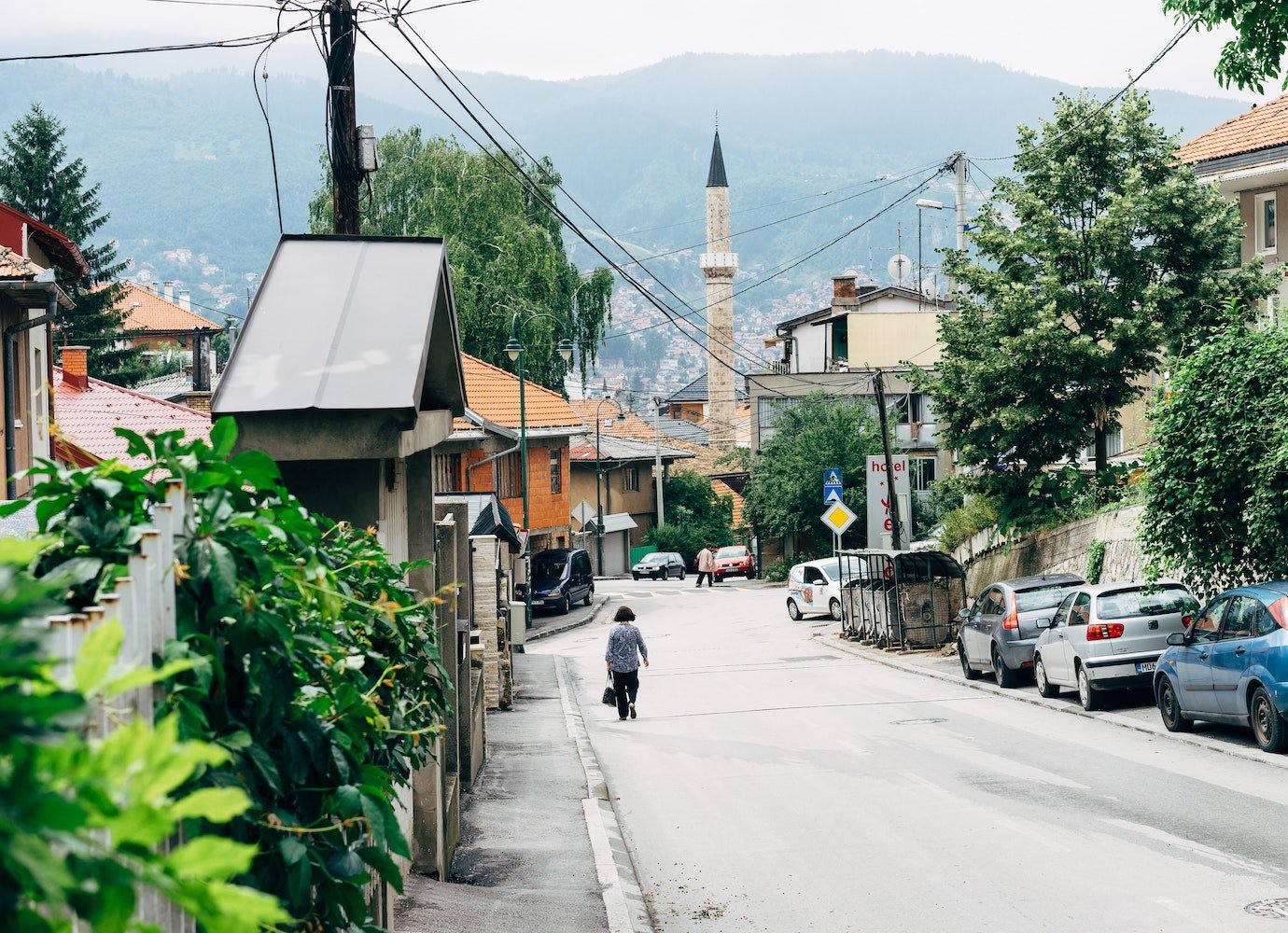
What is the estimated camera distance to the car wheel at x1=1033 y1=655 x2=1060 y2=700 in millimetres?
21344

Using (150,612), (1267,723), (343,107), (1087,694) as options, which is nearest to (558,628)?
(1087,694)

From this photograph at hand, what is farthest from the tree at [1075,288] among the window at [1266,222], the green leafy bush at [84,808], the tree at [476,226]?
the green leafy bush at [84,808]

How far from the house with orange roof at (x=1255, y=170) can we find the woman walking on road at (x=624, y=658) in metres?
17.0

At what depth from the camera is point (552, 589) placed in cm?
4591

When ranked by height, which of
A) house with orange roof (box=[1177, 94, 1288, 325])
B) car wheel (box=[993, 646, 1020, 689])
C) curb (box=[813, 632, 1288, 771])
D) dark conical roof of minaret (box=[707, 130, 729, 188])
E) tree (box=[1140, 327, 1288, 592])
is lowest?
A: curb (box=[813, 632, 1288, 771])

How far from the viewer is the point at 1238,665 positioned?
14.9 meters

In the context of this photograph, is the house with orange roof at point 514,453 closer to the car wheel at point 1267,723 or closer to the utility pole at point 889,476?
the utility pole at point 889,476

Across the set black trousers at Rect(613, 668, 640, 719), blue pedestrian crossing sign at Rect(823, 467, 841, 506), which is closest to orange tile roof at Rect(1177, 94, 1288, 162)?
blue pedestrian crossing sign at Rect(823, 467, 841, 506)

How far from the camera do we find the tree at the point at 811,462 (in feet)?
189

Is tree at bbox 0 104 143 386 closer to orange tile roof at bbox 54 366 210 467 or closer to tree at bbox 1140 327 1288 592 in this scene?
orange tile roof at bbox 54 366 210 467

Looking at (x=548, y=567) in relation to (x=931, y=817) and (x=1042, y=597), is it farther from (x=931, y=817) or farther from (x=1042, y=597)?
(x=931, y=817)

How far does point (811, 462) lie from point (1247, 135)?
27.9 meters

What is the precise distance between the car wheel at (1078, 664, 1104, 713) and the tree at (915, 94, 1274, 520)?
817 cm

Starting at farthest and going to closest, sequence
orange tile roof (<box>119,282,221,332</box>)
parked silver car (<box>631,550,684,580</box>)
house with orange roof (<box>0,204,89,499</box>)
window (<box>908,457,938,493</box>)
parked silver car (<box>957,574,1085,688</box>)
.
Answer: orange tile roof (<box>119,282,221,332</box>), parked silver car (<box>631,550,684,580</box>), window (<box>908,457,938,493</box>), parked silver car (<box>957,574,1085,688</box>), house with orange roof (<box>0,204,89,499</box>)
